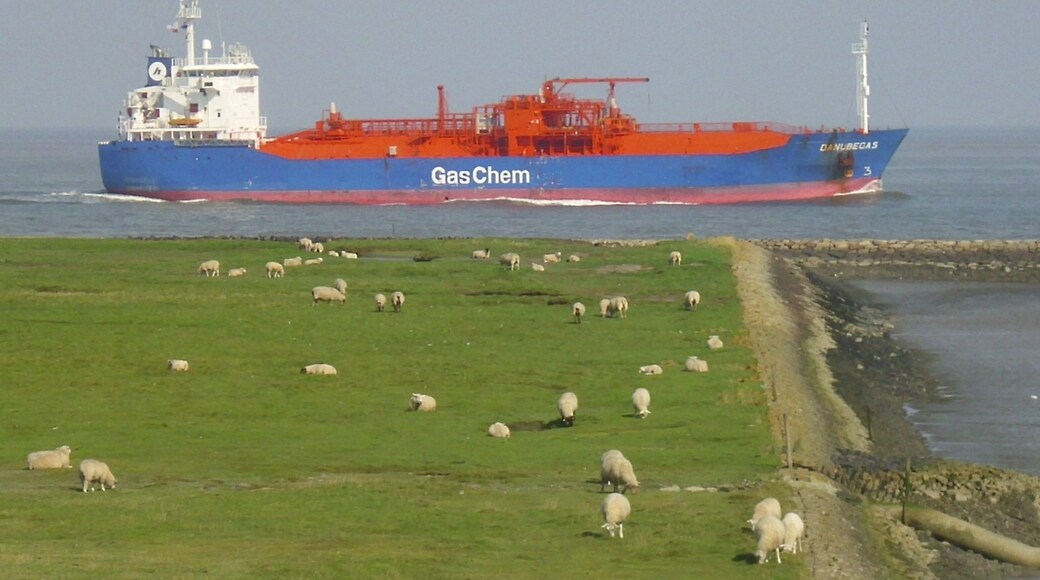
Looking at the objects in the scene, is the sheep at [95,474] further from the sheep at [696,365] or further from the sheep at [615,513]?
the sheep at [696,365]

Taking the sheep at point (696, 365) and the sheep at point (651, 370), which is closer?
the sheep at point (651, 370)

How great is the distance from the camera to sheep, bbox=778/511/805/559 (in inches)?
531

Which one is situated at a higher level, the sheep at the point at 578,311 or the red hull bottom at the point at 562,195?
the red hull bottom at the point at 562,195

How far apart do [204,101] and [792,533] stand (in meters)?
67.8

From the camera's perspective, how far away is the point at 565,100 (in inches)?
2872

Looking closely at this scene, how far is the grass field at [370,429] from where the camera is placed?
13.5 metres

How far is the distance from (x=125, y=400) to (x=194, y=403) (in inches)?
39.8

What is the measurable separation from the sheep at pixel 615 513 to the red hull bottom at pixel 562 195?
191 feet

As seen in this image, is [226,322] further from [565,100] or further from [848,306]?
Answer: [565,100]

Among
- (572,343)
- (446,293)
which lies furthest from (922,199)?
(572,343)

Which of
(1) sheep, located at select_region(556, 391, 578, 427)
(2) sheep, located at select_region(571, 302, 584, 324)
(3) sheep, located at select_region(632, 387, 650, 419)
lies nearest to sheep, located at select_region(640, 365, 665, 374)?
(3) sheep, located at select_region(632, 387, 650, 419)

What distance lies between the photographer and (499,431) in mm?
19141

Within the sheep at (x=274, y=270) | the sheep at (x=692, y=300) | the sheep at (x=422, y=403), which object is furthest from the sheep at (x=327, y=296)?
the sheep at (x=422, y=403)

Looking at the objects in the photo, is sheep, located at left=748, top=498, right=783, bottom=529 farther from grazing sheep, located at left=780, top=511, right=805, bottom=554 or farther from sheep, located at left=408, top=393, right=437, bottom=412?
sheep, located at left=408, top=393, right=437, bottom=412
